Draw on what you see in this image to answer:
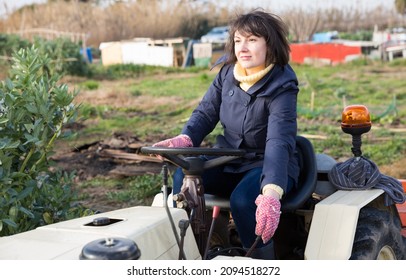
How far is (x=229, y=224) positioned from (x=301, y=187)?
1.50ft

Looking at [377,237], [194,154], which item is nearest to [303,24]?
[377,237]

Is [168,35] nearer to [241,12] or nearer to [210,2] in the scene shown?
[210,2]

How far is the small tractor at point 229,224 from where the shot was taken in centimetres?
223

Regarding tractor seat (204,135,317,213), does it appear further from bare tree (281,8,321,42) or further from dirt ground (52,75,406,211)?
bare tree (281,8,321,42)

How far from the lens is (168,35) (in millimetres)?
12977

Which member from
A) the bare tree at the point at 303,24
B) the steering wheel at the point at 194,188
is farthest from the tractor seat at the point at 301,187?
the bare tree at the point at 303,24

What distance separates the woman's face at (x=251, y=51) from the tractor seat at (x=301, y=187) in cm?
40

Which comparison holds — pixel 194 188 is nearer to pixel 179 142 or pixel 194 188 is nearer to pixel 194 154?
pixel 194 154

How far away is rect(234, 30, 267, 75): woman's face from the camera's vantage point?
9.75 ft

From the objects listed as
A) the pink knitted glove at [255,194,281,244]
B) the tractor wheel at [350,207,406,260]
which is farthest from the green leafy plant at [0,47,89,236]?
the tractor wheel at [350,207,406,260]

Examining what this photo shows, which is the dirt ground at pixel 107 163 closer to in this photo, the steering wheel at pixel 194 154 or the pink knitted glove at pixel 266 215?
the steering wheel at pixel 194 154

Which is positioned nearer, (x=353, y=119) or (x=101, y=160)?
(x=353, y=119)
